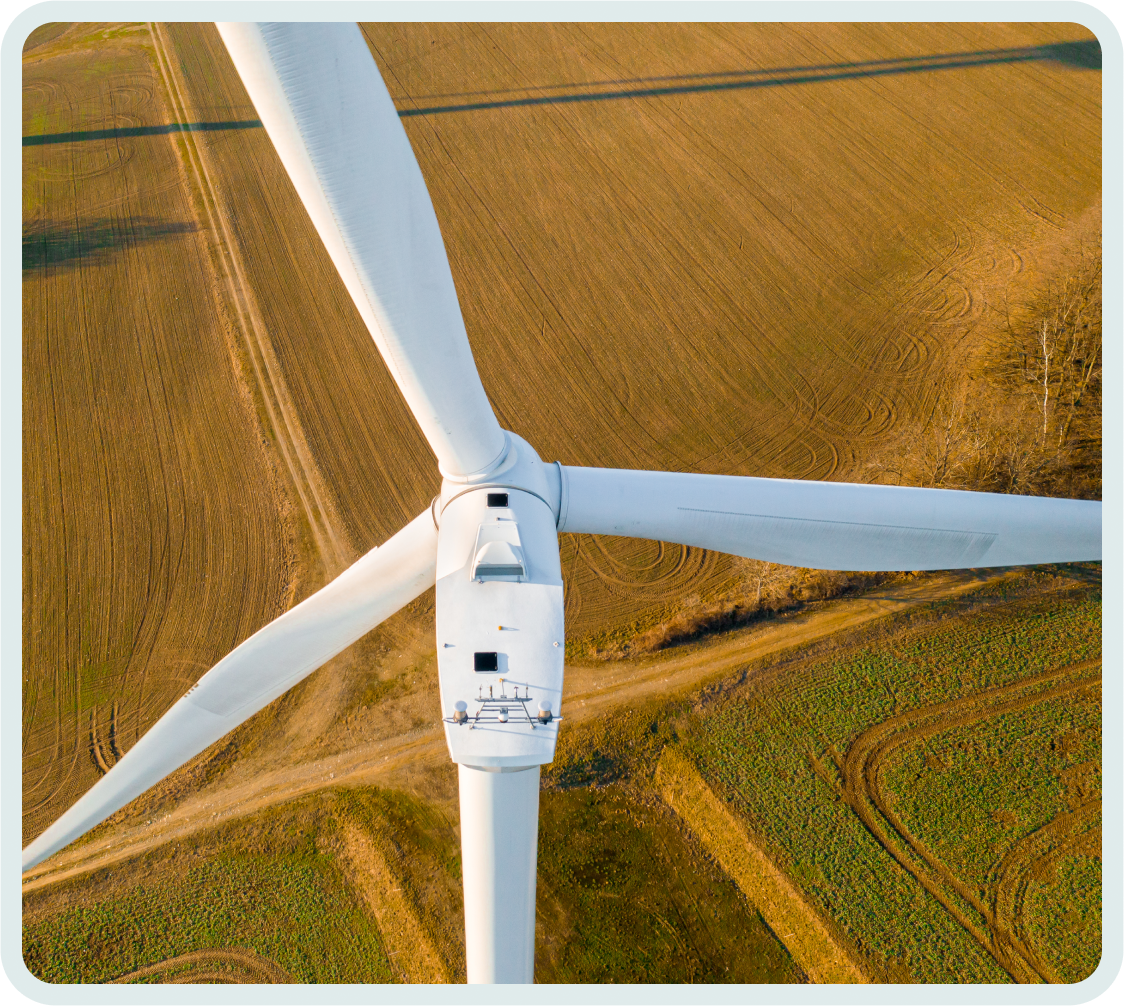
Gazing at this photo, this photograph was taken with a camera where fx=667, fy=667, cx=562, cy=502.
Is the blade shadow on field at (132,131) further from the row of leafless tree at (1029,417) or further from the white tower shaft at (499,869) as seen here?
the white tower shaft at (499,869)

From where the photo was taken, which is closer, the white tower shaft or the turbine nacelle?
the turbine nacelle

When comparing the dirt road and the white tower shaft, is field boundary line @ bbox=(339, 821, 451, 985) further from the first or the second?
the white tower shaft

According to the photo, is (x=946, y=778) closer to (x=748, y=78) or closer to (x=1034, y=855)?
(x=1034, y=855)

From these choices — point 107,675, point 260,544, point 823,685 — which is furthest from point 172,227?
point 823,685

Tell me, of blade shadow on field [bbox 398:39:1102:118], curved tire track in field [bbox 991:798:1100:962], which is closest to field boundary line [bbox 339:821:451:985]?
curved tire track in field [bbox 991:798:1100:962]

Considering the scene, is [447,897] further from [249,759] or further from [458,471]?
[458,471]

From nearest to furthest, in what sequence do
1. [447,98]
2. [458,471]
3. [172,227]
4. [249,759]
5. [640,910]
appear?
[458,471] → [640,910] → [249,759] → [172,227] → [447,98]
